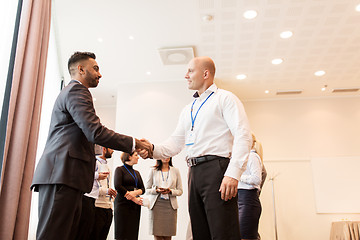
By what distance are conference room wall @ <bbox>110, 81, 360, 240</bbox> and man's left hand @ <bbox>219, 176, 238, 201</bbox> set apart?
456 centimetres

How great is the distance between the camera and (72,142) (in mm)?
1889

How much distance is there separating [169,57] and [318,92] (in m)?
4.14

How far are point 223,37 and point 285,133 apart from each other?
377 cm

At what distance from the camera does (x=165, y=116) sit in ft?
22.1

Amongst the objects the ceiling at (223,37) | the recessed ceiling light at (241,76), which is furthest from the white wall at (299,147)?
the recessed ceiling light at (241,76)

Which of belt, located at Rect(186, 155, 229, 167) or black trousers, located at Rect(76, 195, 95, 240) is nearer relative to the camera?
belt, located at Rect(186, 155, 229, 167)

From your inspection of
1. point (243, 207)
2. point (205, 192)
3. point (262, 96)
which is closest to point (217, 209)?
point (205, 192)

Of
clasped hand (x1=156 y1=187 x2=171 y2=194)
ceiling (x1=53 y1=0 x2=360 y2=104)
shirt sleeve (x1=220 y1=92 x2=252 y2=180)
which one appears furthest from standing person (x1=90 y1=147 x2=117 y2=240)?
ceiling (x1=53 y1=0 x2=360 y2=104)

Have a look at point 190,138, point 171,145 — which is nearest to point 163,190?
point 171,145

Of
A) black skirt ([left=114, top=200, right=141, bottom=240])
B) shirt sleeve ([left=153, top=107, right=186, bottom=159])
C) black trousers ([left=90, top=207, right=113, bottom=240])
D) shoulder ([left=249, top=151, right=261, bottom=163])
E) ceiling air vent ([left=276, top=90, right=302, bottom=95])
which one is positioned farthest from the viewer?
ceiling air vent ([left=276, top=90, right=302, bottom=95])

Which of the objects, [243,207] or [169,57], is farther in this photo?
[169,57]

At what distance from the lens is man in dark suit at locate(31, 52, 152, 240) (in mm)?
1738

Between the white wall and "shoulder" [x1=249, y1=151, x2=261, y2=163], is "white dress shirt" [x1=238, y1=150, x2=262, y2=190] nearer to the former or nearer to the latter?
"shoulder" [x1=249, y1=151, x2=261, y2=163]

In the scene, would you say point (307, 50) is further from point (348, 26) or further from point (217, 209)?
point (217, 209)
